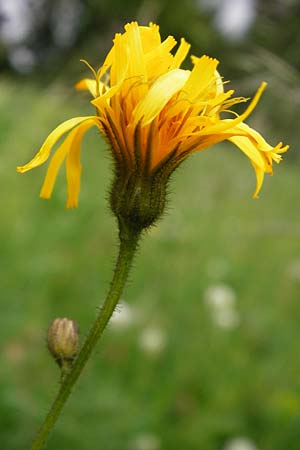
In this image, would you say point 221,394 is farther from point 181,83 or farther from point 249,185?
point 249,185

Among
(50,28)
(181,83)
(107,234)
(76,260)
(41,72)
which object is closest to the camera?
(181,83)

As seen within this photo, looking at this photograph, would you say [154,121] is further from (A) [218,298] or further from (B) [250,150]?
(A) [218,298]

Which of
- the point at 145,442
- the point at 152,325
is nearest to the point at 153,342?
the point at 152,325

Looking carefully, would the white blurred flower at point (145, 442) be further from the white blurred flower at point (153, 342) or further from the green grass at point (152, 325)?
the white blurred flower at point (153, 342)

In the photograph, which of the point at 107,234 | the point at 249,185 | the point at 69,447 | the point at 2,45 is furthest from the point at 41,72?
the point at 69,447

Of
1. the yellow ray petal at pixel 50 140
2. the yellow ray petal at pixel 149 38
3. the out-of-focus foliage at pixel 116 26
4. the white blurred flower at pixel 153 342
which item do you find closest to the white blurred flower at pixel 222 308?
the white blurred flower at pixel 153 342

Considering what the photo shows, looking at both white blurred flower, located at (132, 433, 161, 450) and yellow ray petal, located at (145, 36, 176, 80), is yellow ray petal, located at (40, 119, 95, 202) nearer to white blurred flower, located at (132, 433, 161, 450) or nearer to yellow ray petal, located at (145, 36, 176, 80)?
yellow ray petal, located at (145, 36, 176, 80)

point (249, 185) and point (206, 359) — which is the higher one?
point (249, 185)
